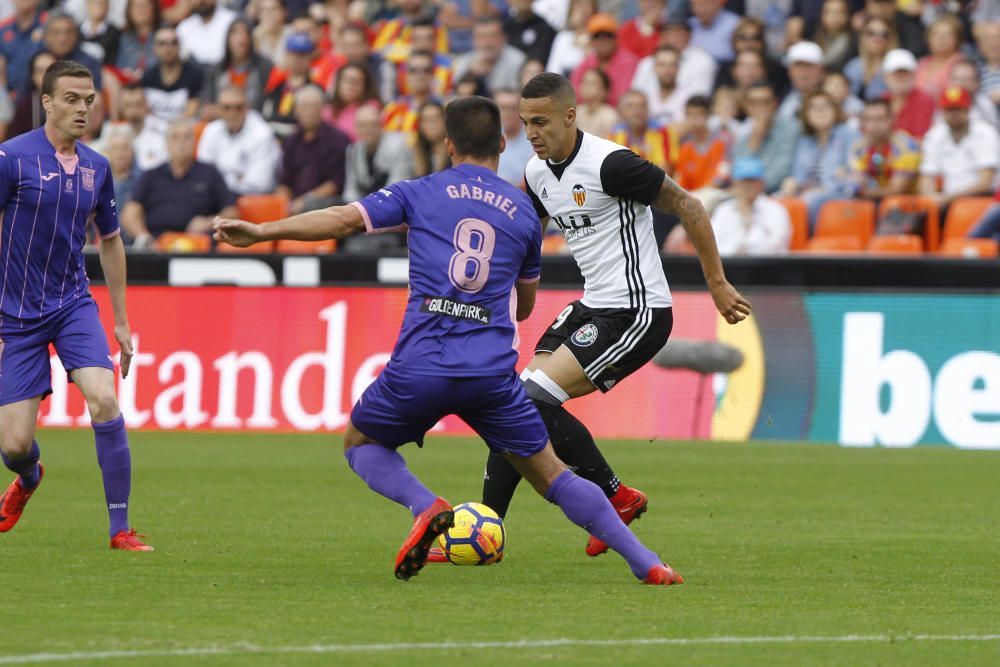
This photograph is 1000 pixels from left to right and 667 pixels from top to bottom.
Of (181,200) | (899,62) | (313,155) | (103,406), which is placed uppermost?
(899,62)

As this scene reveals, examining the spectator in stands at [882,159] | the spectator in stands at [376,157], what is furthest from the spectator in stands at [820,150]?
the spectator in stands at [376,157]

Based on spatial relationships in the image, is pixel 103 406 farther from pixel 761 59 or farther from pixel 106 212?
pixel 761 59

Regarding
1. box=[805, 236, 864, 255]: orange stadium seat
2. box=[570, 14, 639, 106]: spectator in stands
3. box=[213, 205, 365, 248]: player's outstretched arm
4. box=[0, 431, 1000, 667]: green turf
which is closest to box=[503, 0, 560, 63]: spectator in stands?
box=[570, 14, 639, 106]: spectator in stands

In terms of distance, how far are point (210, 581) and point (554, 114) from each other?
2710 millimetres

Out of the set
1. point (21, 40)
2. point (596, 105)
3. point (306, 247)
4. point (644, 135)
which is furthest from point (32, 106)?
point (644, 135)

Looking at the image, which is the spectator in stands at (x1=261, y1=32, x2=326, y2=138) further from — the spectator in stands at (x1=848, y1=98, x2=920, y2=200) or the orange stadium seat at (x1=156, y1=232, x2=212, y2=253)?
the spectator in stands at (x1=848, y1=98, x2=920, y2=200)

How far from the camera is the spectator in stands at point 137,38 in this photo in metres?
22.6

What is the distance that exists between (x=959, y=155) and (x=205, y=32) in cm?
983

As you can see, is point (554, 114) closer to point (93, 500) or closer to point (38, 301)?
point (38, 301)

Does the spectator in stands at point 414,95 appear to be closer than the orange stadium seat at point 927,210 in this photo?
No

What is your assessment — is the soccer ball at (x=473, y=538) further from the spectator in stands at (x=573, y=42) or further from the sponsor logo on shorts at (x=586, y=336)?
Answer: the spectator in stands at (x=573, y=42)

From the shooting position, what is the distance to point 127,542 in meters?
8.89

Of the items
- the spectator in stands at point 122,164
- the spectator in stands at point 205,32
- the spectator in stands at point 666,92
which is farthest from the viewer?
the spectator in stands at point 205,32

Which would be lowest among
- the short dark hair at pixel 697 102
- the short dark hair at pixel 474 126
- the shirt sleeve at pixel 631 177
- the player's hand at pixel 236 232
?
the player's hand at pixel 236 232
